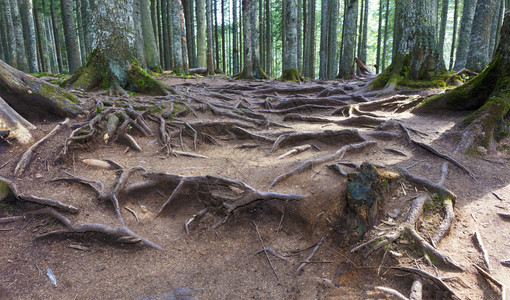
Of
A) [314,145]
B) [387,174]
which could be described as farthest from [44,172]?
[387,174]

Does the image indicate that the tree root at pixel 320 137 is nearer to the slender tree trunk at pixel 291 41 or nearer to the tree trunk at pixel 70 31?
the slender tree trunk at pixel 291 41

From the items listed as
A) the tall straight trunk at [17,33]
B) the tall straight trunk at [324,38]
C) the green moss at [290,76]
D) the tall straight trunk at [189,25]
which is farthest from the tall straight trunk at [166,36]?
the tall straight trunk at [324,38]

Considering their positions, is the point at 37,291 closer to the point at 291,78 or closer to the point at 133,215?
the point at 133,215

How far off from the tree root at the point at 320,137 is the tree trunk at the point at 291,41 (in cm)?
795

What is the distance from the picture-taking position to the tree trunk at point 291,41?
11.2 meters

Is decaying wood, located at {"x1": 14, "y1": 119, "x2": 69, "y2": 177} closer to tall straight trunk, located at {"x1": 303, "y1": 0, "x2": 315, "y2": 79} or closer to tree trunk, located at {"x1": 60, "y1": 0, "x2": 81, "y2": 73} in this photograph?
tree trunk, located at {"x1": 60, "y1": 0, "x2": 81, "y2": 73}

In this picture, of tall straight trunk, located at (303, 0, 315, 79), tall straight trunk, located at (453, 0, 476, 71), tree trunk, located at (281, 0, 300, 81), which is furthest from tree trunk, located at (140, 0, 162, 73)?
tall straight trunk, located at (453, 0, 476, 71)

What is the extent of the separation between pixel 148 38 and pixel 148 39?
4 centimetres

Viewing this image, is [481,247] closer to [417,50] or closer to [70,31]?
[417,50]

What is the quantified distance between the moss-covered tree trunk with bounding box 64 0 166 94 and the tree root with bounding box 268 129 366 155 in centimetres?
388

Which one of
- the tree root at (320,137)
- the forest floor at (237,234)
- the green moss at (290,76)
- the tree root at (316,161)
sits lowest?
the forest floor at (237,234)

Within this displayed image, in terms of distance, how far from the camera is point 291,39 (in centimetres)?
1178

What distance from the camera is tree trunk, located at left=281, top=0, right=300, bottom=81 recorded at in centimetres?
1119

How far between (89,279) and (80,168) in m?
1.83
